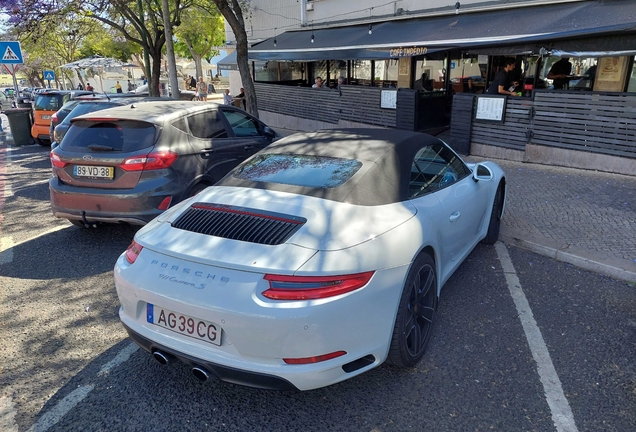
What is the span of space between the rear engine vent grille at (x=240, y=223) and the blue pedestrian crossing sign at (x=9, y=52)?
1356 centimetres

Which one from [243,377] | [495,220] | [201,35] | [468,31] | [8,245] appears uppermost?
[201,35]

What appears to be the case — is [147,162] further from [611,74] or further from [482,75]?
[482,75]

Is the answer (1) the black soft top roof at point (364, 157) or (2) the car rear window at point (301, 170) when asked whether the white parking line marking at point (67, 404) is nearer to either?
(1) the black soft top roof at point (364, 157)

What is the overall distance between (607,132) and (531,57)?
400cm

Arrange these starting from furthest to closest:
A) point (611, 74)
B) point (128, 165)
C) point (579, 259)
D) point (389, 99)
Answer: point (389, 99), point (611, 74), point (128, 165), point (579, 259)

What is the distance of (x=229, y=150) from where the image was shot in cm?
613

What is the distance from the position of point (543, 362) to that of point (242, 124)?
5.02 metres

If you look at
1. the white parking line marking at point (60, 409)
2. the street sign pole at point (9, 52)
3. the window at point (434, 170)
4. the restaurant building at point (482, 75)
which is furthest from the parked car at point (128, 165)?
the street sign pole at point (9, 52)

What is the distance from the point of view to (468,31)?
1072 centimetres

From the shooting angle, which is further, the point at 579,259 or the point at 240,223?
the point at 579,259

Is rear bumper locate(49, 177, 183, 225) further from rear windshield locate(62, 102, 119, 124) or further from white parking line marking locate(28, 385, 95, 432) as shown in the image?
rear windshield locate(62, 102, 119, 124)

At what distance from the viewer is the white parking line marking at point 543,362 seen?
2.62 meters

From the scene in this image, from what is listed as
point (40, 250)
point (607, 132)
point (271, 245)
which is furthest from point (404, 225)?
point (607, 132)

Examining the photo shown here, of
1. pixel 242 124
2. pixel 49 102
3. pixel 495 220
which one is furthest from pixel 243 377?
pixel 49 102
